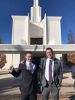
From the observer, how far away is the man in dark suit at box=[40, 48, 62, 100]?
6.87 meters

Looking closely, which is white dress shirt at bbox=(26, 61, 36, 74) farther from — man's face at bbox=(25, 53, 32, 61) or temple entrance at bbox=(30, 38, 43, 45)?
temple entrance at bbox=(30, 38, 43, 45)

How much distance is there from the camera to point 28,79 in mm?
6660

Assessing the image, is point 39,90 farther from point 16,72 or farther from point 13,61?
point 13,61

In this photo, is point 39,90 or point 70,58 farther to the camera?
point 70,58

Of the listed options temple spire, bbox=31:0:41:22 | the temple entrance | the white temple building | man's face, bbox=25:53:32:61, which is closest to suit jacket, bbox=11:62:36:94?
man's face, bbox=25:53:32:61

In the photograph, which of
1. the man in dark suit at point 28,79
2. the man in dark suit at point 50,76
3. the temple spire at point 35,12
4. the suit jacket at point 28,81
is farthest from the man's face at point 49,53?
the temple spire at point 35,12

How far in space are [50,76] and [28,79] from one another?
0.55m

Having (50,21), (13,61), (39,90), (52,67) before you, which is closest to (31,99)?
(39,90)

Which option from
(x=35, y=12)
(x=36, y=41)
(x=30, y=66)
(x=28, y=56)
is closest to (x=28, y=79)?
(x=30, y=66)

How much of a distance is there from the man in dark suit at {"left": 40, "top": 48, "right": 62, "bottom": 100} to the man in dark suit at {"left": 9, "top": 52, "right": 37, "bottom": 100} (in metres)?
0.26

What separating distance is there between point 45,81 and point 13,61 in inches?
1254

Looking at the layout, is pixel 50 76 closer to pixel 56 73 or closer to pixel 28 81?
pixel 56 73

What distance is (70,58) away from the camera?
4359 cm

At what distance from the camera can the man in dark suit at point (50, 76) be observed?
687cm
